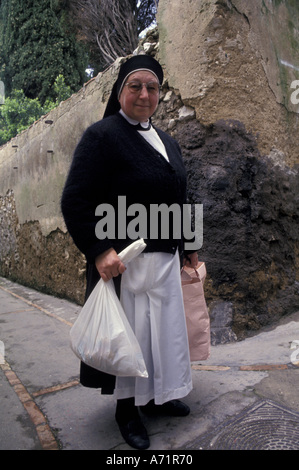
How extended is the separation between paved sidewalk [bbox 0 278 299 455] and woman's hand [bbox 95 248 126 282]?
734 mm

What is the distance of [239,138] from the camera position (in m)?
2.86

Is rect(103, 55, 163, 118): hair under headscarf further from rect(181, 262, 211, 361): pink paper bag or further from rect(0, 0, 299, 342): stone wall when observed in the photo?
rect(0, 0, 299, 342): stone wall

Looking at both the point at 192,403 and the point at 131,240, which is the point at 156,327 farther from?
the point at 192,403

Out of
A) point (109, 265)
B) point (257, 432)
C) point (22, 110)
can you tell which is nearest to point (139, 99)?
point (109, 265)

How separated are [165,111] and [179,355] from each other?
222 centimetres

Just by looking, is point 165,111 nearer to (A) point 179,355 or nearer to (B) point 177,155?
(B) point 177,155

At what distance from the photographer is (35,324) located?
3.92 m

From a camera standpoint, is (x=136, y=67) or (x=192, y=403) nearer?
(x=136, y=67)

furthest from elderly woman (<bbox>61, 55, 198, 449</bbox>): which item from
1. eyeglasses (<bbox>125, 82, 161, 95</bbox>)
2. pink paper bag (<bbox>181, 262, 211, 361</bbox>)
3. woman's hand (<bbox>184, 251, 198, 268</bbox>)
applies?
woman's hand (<bbox>184, 251, 198, 268</bbox>)

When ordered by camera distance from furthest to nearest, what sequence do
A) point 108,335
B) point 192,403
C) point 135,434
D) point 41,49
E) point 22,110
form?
point 41,49, point 22,110, point 192,403, point 135,434, point 108,335

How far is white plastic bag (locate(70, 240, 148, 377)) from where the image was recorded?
55.6 inches

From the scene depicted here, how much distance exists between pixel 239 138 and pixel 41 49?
1338 centimetres

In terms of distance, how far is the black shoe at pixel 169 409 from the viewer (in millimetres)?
1769
